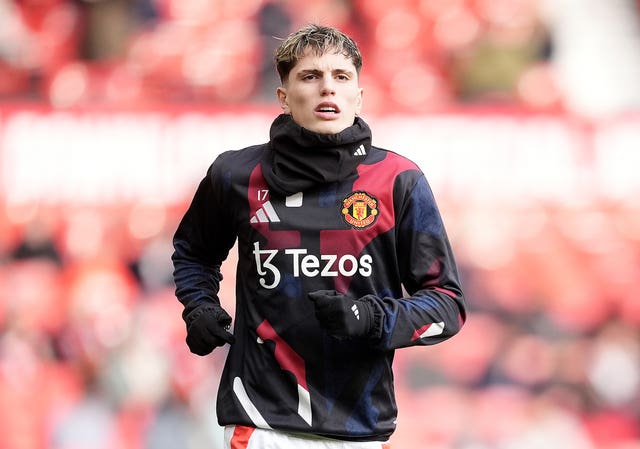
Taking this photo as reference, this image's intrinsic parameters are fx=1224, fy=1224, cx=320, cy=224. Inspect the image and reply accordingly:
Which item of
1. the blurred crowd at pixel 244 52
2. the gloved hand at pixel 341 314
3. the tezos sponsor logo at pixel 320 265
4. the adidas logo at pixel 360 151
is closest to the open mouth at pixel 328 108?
the adidas logo at pixel 360 151

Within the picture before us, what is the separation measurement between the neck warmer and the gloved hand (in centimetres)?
33

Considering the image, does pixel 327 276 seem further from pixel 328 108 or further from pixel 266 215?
pixel 328 108

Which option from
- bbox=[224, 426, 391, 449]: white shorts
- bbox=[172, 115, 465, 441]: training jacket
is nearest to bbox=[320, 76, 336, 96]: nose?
bbox=[172, 115, 465, 441]: training jacket

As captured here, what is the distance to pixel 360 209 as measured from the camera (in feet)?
9.29

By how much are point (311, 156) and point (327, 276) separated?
286mm

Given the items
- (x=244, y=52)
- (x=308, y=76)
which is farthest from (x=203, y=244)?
(x=244, y=52)

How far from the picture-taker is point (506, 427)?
653cm

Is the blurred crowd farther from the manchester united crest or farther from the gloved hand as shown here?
the gloved hand

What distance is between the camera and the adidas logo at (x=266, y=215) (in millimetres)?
2877

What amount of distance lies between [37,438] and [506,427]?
2.52 metres

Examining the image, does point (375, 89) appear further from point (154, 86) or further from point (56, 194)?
point (56, 194)

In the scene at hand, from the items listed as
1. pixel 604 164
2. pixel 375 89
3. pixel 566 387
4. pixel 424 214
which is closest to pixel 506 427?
pixel 566 387

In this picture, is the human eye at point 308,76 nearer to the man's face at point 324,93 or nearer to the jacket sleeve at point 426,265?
the man's face at point 324,93

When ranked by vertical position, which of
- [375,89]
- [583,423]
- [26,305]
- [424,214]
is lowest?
[583,423]
